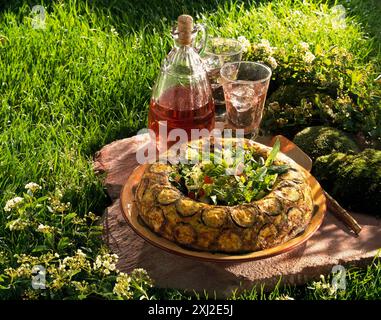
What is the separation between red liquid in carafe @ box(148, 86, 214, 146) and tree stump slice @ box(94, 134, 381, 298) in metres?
0.42

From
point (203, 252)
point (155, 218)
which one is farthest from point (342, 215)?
point (155, 218)

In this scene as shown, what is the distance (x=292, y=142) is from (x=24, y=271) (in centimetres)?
138

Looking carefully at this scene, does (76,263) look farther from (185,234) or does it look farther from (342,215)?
(342,215)

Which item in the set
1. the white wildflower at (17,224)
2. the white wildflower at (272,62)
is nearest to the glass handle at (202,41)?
the white wildflower at (272,62)

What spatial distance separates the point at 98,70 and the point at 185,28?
1.19 meters

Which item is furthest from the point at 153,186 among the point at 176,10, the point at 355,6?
the point at 355,6

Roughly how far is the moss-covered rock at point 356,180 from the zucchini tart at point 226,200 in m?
0.31

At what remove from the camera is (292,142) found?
10.8 ft

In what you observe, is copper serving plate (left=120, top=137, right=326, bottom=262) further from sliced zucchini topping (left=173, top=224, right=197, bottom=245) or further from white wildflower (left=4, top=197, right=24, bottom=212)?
white wildflower (left=4, top=197, right=24, bottom=212)

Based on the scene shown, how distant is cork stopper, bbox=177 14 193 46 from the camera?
2816mm

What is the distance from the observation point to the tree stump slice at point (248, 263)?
8.64ft

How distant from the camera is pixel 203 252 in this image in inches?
99.6

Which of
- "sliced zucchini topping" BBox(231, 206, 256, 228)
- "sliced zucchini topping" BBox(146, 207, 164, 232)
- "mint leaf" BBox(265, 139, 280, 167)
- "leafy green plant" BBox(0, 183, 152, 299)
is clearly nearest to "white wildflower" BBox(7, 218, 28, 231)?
"leafy green plant" BBox(0, 183, 152, 299)
